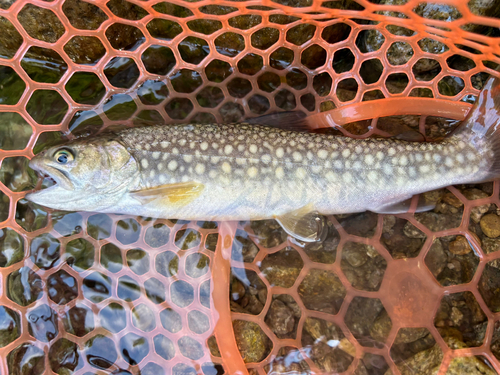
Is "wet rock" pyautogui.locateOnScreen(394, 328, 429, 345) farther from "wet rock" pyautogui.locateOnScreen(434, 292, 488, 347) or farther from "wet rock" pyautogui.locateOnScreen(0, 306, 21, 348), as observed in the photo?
"wet rock" pyautogui.locateOnScreen(0, 306, 21, 348)

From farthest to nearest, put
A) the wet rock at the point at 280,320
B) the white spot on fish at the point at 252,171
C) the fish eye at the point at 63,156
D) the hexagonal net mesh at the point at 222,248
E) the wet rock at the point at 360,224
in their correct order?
the wet rock at the point at 360,224 → the wet rock at the point at 280,320 → the hexagonal net mesh at the point at 222,248 → the white spot on fish at the point at 252,171 → the fish eye at the point at 63,156

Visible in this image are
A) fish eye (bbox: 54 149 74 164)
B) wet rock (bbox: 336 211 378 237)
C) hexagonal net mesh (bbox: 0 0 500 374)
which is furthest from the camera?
wet rock (bbox: 336 211 378 237)

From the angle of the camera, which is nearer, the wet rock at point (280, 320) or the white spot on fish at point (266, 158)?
the white spot on fish at point (266, 158)

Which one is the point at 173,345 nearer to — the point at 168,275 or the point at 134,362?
the point at 134,362

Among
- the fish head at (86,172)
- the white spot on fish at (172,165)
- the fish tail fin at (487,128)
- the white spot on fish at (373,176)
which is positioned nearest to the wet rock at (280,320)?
the white spot on fish at (373,176)

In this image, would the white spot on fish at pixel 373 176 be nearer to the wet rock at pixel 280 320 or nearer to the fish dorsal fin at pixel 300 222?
the fish dorsal fin at pixel 300 222

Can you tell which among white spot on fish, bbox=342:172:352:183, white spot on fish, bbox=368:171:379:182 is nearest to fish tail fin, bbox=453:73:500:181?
white spot on fish, bbox=368:171:379:182
